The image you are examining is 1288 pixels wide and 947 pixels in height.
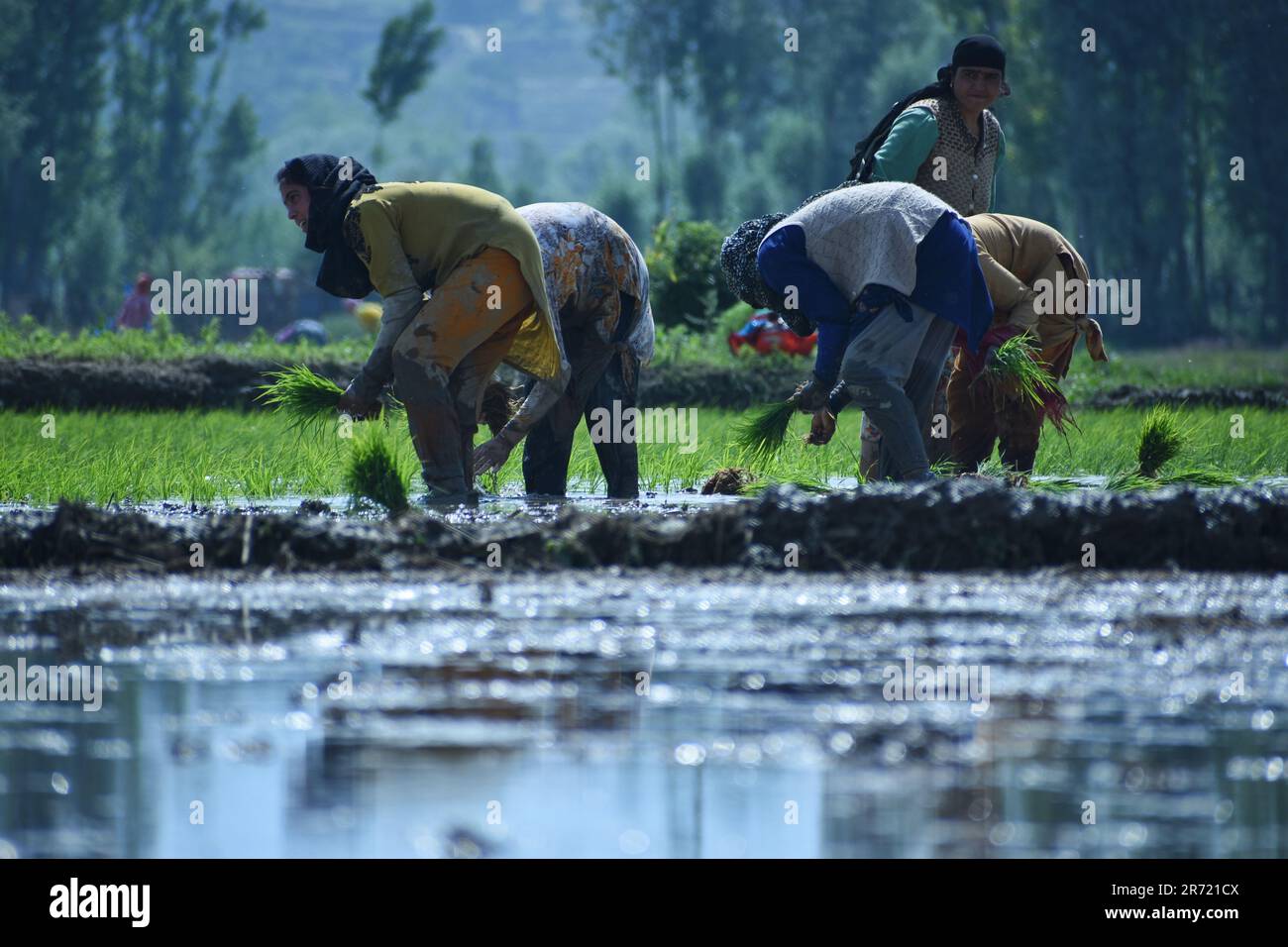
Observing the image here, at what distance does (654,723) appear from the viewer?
147 inches

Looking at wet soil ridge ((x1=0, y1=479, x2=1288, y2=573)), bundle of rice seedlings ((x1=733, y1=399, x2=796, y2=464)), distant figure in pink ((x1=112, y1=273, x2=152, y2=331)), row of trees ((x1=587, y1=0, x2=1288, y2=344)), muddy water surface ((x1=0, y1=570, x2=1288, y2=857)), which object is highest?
row of trees ((x1=587, y1=0, x2=1288, y2=344))

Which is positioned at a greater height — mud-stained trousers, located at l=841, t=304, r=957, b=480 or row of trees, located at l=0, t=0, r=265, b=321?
row of trees, located at l=0, t=0, r=265, b=321

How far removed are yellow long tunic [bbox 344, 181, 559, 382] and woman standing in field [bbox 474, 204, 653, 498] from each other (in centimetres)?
41

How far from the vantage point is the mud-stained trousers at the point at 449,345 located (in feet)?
23.9

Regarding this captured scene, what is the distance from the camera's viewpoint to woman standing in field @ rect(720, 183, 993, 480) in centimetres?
688

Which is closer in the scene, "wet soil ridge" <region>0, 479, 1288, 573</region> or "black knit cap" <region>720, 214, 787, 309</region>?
"wet soil ridge" <region>0, 479, 1288, 573</region>

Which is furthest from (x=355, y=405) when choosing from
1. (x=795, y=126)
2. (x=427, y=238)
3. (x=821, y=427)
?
(x=795, y=126)

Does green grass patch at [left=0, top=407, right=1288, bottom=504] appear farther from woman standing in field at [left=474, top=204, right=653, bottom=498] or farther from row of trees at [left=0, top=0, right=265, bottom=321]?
row of trees at [left=0, top=0, right=265, bottom=321]

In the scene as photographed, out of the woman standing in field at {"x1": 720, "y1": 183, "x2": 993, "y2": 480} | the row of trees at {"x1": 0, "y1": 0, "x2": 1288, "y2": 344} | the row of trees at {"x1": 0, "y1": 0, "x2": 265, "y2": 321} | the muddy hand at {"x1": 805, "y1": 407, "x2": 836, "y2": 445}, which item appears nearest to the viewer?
the woman standing in field at {"x1": 720, "y1": 183, "x2": 993, "y2": 480}

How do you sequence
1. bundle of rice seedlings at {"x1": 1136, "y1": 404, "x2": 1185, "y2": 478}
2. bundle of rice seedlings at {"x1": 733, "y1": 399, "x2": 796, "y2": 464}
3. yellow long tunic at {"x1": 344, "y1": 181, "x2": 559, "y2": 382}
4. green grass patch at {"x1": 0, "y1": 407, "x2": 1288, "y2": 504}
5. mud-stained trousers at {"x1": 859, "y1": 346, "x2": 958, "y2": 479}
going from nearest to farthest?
1. yellow long tunic at {"x1": 344, "y1": 181, "x2": 559, "y2": 382}
2. mud-stained trousers at {"x1": 859, "y1": 346, "x2": 958, "y2": 479}
3. green grass patch at {"x1": 0, "y1": 407, "x2": 1288, "y2": 504}
4. bundle of rice seedlings at {"x1": 733, "y1": 399, "x2": 796, "y2": 464}
5. bundle of rice seedlings at {"x1": 1136, "y1": 404, "x2": 1185, "y2": 478}

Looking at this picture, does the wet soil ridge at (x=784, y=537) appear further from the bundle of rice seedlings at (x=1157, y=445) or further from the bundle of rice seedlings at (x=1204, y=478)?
the bundle of rice seedlings at (x=1157, y=445)

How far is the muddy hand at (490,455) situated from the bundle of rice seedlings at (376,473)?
0.64m

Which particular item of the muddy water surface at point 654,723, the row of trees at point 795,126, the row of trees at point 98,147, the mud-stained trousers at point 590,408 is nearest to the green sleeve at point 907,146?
the mud-stained trousers at point 590,408

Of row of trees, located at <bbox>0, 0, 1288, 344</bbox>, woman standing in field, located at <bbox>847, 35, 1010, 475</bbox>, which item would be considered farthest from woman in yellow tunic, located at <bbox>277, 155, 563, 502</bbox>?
row of trees, located at <bbox>0, 0, 1288, 344</bbox>
